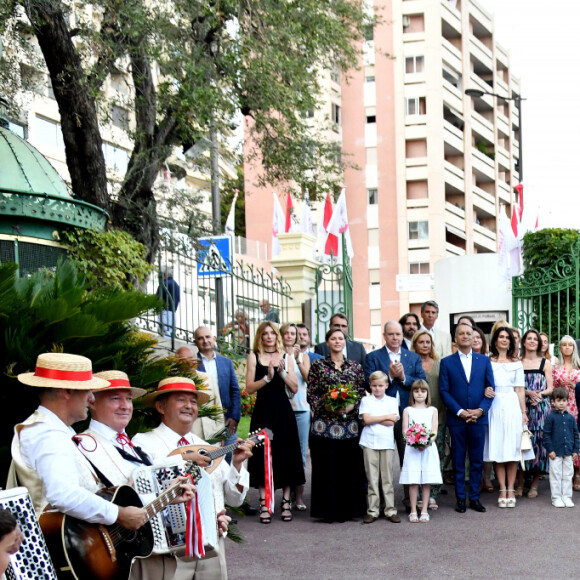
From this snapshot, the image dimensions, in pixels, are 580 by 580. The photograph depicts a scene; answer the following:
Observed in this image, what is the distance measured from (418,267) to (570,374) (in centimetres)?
5036

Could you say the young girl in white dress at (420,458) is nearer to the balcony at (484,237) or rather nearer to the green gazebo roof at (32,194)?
the green gazebo roof at (32,194)

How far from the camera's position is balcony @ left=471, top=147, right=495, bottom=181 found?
6881 centimetres

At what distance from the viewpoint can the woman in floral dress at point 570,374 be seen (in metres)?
12.2

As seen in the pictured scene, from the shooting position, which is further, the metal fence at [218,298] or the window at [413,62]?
the window at [413,62]

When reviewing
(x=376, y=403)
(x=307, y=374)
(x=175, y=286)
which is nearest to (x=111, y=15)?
(x=175, y=286)

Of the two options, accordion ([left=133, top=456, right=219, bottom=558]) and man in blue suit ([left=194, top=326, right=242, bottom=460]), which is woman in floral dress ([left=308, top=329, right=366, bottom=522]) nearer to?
man in blue suit ([left=194, top=326, right=242, bottom=460])

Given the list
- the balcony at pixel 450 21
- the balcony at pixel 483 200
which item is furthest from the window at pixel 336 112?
the balcony at pixel 483 200

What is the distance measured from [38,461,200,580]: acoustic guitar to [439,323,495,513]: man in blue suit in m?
6.62

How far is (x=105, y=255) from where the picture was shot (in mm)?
10086

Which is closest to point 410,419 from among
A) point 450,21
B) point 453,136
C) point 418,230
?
point 418,230

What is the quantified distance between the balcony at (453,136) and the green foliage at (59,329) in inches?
2350

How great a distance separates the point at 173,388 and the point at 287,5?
9.83 meters

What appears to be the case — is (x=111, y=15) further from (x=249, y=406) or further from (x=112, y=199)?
(x=249, y=406)

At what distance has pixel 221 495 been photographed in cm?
571
